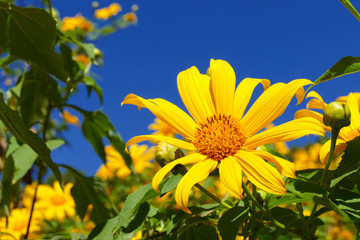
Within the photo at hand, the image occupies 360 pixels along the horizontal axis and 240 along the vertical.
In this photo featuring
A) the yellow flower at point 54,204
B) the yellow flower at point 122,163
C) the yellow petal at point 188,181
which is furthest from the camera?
the yellow flower at point 122,163

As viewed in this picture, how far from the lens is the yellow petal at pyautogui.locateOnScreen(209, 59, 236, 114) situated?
0.83 meters

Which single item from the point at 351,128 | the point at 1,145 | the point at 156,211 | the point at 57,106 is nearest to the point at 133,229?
the point at 156,211

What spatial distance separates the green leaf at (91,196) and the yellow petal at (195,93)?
731 mm

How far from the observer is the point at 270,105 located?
79cm

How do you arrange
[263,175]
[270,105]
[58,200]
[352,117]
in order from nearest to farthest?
[263,175], [270,105], [352,117], [58,200]

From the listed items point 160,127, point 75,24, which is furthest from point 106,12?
point 160,127

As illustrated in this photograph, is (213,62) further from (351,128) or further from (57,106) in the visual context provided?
(57,106)

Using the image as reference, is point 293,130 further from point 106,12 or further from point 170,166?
point 106,12

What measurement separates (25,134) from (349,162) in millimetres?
612

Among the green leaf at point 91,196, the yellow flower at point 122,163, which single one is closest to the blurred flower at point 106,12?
Answer: the yellow flower at point 122,163

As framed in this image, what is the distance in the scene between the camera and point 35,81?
1.69m

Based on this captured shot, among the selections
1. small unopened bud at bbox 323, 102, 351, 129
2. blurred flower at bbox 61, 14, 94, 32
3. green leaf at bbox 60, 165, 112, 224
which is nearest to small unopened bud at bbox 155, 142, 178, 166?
small unopened bud at bbox 323, 102, 351, 129

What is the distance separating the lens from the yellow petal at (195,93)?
856 mm

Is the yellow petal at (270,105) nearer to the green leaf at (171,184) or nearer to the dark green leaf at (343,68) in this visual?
the dark green leaf at (343,68)
